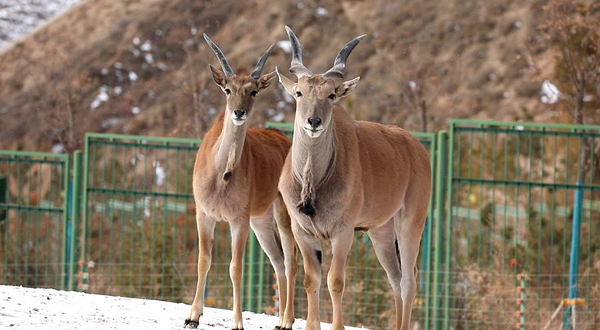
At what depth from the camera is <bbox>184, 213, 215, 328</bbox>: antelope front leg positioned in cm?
861

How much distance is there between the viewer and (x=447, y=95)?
34125 millimetres

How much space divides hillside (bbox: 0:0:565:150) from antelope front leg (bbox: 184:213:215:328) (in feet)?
70.9

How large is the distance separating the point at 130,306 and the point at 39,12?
43.6m

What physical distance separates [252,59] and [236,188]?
2862 cm

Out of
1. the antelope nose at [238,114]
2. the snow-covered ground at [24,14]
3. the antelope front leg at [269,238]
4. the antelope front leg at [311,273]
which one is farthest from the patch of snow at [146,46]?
the antelope front leg at [311,273]

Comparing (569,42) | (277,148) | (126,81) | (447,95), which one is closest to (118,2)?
(126,81)

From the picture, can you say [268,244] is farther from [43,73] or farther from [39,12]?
[39,12]

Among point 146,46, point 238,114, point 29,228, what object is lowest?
point 29,228

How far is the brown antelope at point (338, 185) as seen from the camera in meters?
7.82

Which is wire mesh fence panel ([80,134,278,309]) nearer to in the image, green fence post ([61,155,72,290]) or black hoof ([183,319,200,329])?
green fence post ([61,155,72,290])

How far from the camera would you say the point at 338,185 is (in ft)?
26.3

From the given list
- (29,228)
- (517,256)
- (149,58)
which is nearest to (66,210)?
(29,228)

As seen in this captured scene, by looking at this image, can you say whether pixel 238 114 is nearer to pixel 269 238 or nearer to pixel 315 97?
pixel 315 97

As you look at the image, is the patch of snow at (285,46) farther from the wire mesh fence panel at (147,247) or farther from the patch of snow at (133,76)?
the wire mesh fence panel at (147,247)
